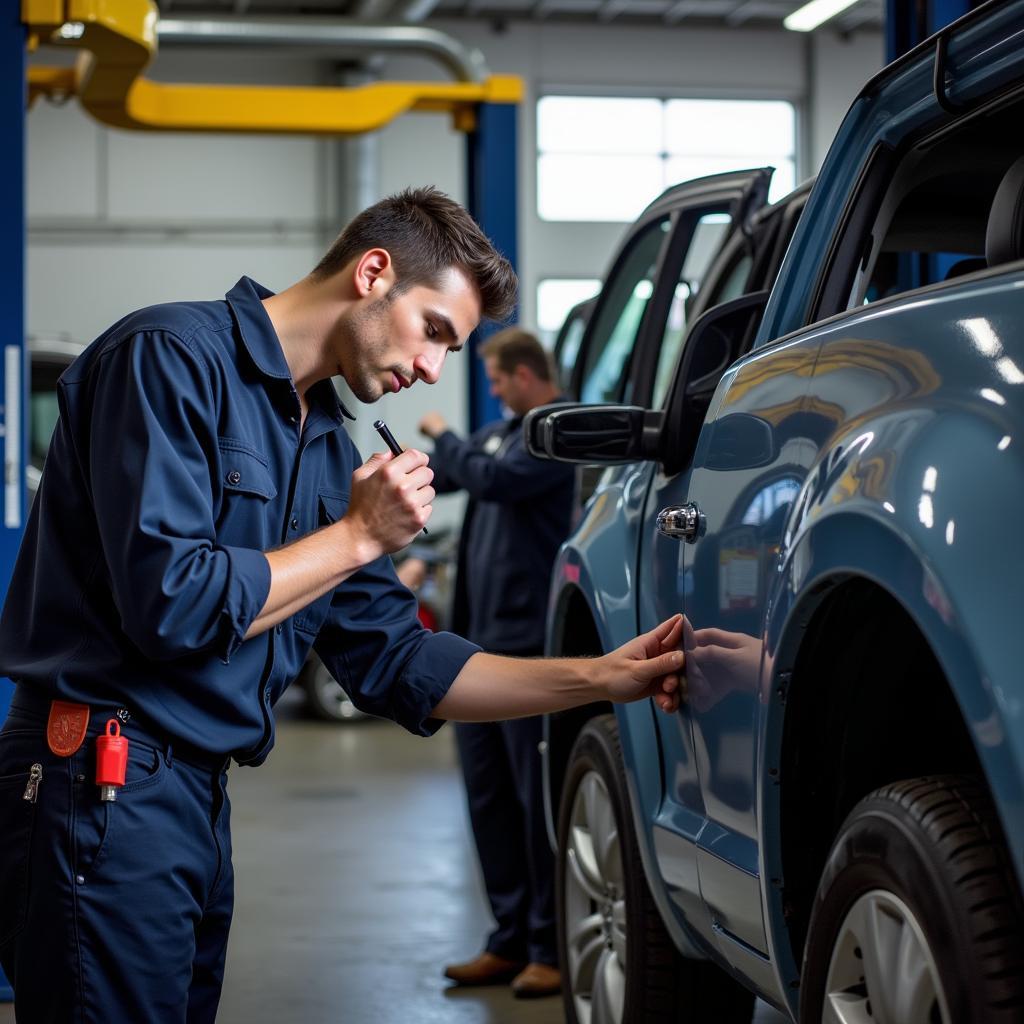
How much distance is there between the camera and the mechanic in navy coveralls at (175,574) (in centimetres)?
195

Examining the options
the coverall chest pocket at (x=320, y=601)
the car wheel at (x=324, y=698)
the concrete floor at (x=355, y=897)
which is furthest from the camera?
the car wheel at (x=324, y=698)

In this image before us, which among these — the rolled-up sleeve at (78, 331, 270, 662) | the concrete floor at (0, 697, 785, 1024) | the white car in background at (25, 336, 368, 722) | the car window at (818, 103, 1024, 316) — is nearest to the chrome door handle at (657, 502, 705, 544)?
the car window at (818, 103, 1024, 316)

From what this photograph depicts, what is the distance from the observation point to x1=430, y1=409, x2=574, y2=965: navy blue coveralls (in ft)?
15.1

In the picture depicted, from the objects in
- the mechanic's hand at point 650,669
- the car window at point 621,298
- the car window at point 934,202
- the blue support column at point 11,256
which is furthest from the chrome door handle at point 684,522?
the blue support column at point 11,256

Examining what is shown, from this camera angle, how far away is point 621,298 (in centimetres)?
428

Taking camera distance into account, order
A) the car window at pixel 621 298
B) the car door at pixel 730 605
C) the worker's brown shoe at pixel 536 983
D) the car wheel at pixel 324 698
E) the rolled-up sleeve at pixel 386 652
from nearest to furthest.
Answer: the car door at pixel 730 605 < the rolled-up sleeve at pixel 386 652 < the car window at pixel 621 298 < the worker's brown shoe at pixel 536 983 < the car wheel at pixel 324 698

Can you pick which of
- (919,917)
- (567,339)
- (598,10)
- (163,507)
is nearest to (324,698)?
(567,339)

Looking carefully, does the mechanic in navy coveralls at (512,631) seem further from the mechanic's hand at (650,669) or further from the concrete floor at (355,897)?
the mechanic's hand at (650,669)

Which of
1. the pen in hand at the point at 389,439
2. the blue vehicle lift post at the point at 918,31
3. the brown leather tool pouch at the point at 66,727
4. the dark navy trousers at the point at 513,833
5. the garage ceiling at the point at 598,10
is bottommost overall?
the dark navy trousers at the point at 513,833

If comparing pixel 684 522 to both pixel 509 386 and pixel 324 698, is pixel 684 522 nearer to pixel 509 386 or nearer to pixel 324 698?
pixel 509 386

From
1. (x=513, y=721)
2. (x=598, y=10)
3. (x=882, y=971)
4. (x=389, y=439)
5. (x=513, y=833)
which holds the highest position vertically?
(x=598, y=10)

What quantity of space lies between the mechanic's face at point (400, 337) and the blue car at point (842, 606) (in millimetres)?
462

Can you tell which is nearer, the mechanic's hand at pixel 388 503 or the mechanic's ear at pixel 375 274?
the mechanic's hand at pixel 388 503

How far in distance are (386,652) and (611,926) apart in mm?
951
